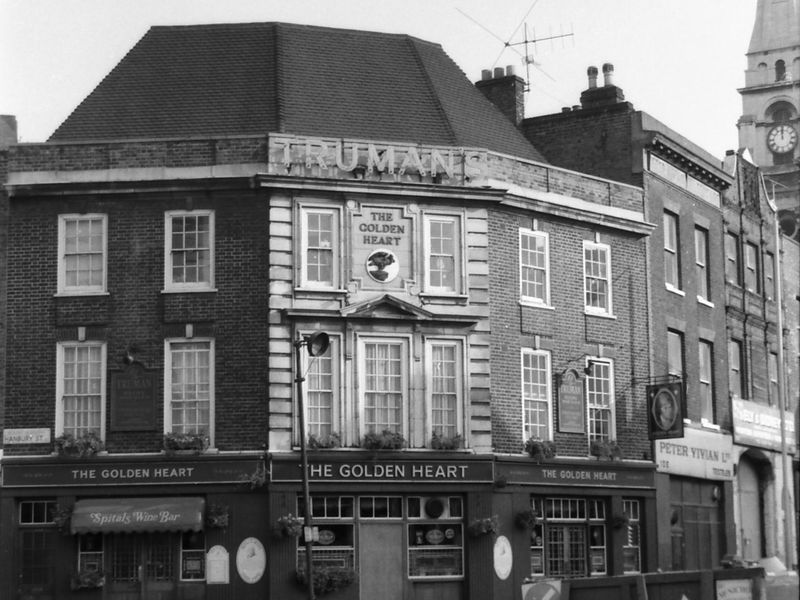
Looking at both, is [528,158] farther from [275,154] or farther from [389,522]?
[389,522]

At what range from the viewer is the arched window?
10638 centimetres

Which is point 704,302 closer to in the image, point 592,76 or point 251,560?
point 592,76

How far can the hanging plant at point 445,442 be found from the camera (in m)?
33.2

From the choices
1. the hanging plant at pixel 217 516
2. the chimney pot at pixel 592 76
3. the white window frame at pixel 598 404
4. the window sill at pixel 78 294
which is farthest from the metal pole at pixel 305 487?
the chimney pot at pixel 592 76

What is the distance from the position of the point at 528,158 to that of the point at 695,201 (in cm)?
692

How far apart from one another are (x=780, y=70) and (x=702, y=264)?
221ft

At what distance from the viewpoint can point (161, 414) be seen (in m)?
32.7

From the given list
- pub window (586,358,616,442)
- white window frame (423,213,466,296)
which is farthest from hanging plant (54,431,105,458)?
pub window (586,358,616,442)

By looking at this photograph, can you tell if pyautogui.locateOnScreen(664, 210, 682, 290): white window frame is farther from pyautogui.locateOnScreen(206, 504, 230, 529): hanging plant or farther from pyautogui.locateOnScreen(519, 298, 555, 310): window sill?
pyautogui.locateOnScreen(206, 504, 230, 529): hanging plant

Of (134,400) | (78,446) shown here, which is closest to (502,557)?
(134,400)

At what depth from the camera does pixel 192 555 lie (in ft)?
106

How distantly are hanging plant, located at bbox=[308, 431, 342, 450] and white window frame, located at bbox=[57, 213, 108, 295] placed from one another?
563 centimetres

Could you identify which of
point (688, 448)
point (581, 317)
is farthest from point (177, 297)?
point (688, 448)

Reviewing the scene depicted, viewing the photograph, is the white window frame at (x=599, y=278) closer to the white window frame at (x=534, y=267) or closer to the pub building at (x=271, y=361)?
the white window frame at (x=534, y=267)
